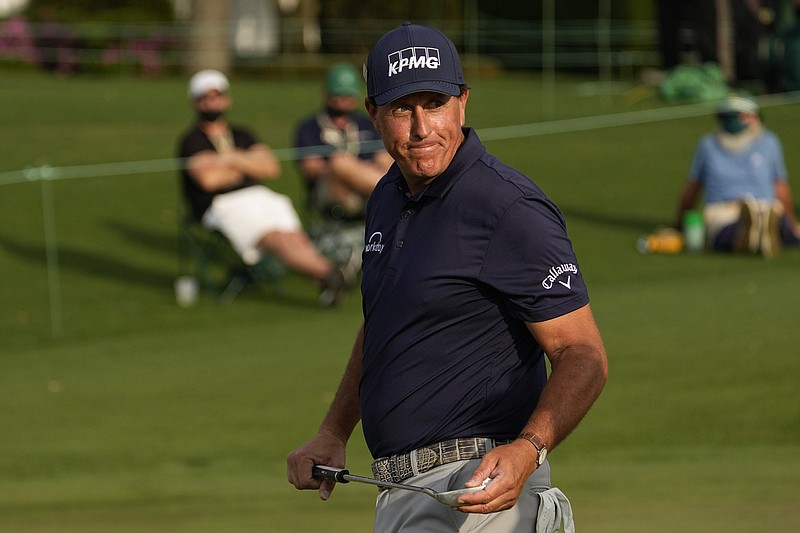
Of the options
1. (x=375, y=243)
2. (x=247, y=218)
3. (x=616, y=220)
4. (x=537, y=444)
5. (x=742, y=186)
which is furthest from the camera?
(x=616, y=220)

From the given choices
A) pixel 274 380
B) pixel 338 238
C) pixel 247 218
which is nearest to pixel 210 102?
pixel 247 218

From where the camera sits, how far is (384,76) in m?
3.29

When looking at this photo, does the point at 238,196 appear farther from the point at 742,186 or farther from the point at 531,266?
the point at 531,266

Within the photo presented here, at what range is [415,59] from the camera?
3.25 metres

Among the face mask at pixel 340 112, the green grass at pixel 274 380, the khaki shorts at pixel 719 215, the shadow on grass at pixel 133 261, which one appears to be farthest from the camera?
the khaki shorts at pixel 719 215

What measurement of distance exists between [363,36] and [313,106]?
29.2ft

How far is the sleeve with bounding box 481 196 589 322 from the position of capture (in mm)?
3154

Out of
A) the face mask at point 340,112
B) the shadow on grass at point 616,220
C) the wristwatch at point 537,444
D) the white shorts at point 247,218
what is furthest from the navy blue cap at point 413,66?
the shadow on grass at point 616,220

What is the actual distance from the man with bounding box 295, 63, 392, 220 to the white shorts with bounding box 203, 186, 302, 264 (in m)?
0.53

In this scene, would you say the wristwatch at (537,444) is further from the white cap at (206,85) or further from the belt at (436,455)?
the white cap at (206,85)

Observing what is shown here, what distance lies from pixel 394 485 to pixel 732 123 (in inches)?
401

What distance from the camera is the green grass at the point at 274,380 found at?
20.9 feet

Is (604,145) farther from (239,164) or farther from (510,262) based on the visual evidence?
(510,262)

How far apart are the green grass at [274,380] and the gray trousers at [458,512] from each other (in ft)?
8.20
